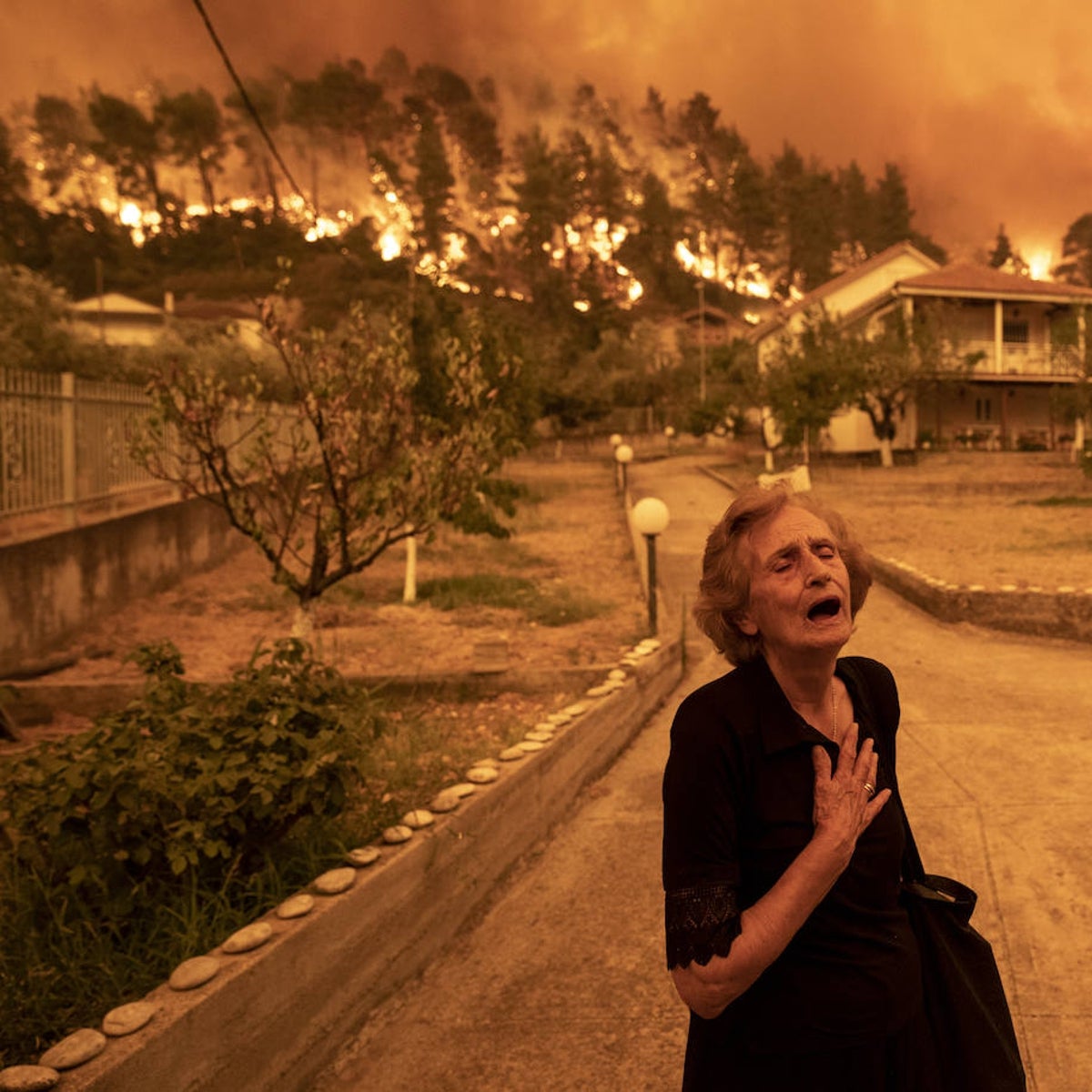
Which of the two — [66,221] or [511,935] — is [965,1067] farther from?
[66,221]

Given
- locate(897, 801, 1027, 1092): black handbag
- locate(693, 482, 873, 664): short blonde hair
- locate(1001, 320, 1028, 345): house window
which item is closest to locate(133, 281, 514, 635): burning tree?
locate(693, 482, 873, 664): short blonde hair

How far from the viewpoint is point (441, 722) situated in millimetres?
6477

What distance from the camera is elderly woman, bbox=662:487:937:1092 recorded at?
1617 millimetres

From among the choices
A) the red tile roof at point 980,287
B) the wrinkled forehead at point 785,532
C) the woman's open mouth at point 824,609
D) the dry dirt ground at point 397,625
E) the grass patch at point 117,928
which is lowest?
the grass patch at point 117,928

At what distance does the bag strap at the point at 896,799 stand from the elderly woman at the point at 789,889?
0.10m

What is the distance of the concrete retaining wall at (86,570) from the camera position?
8.02 m

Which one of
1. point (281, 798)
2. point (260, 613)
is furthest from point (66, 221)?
point (281, 798)

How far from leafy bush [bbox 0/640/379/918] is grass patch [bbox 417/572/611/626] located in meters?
5.94

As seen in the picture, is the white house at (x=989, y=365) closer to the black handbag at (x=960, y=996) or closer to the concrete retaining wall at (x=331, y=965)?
the concrete retaining wall at (x=331, y=965)

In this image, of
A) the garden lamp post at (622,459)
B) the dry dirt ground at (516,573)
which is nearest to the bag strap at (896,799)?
the dry dirt ground at (516,573)

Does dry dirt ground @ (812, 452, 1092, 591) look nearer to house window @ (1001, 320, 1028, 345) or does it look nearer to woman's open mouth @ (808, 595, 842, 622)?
house window @ (1001, 320, 1028, 345)

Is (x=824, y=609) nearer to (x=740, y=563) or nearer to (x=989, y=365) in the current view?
(x=740, y=563)

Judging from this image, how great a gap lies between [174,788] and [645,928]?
1877mm

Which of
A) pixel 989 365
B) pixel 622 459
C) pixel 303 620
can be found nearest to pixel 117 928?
pixel 303 620
